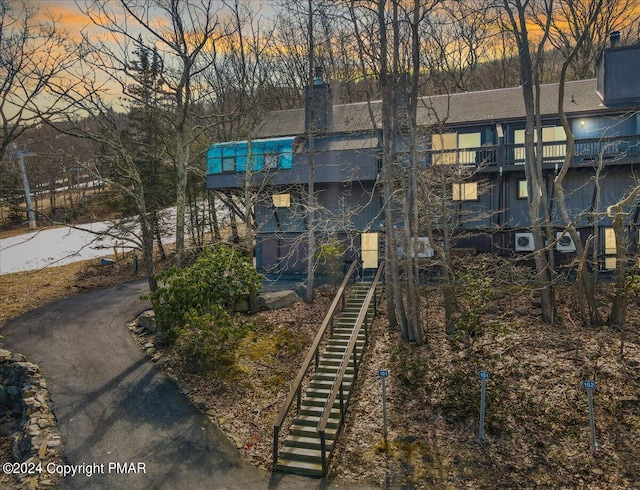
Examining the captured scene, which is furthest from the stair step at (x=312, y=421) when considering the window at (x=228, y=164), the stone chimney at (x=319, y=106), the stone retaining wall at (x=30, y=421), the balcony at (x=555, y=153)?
the stone chimney at (x=319, y=106)

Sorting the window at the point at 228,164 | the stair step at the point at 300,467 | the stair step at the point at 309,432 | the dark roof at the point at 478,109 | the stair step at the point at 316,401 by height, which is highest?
the dark roof at the point at 478,109

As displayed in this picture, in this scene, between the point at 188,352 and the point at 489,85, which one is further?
the point at 489,85

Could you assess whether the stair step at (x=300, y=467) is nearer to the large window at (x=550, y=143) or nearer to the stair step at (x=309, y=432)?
the stair step at (x=309, y=432)

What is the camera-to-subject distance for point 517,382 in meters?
11.8

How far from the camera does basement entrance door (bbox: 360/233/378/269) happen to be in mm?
22172

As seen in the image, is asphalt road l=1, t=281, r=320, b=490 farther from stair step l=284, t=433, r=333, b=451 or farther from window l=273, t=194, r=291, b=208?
window l=273, t=194, r=291, b=208

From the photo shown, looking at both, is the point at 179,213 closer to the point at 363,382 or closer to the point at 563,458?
the point at 363,382

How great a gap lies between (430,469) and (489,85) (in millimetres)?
36161

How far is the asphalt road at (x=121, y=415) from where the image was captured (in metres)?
9.97

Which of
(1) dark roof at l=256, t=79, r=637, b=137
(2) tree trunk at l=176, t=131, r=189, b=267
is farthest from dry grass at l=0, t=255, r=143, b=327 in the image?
(1) dark roof at l=256, t=79, r=637, b=137

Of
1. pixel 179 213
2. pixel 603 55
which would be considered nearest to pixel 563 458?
pixel 179 213

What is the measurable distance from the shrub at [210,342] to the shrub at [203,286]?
0.43 meters

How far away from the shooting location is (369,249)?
22.2 meters

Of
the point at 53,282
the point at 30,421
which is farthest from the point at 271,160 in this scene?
the point at 30,421
